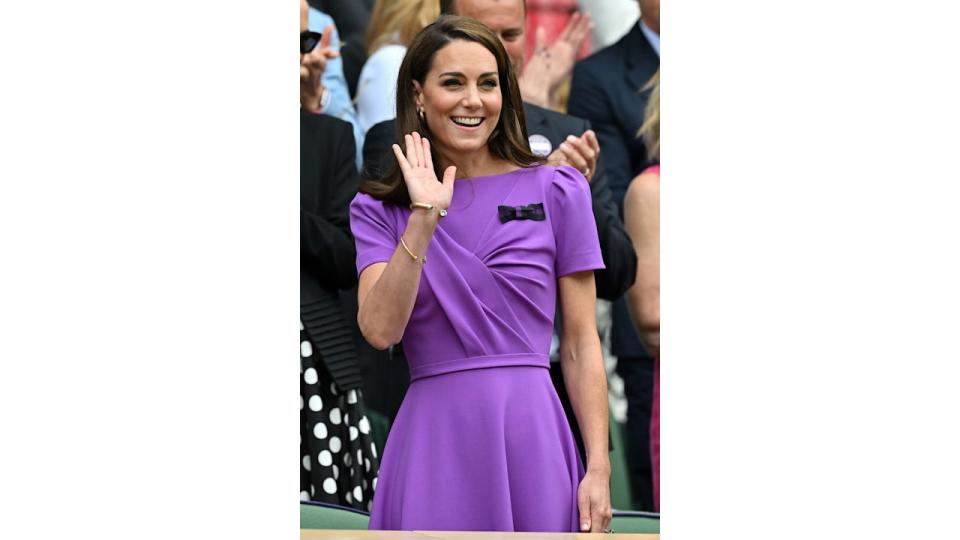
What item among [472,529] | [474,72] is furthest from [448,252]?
[472,529]

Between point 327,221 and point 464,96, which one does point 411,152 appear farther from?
point 327,221

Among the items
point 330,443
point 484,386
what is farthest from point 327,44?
point 484,386

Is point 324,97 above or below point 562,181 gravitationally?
above

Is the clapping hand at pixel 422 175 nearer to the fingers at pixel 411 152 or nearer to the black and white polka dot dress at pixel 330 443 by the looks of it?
the fingers at pixel 411 152

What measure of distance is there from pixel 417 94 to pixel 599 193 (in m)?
1.15

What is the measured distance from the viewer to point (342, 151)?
162 inches

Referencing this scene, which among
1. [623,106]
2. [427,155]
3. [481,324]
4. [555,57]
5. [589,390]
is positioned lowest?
[589,390]

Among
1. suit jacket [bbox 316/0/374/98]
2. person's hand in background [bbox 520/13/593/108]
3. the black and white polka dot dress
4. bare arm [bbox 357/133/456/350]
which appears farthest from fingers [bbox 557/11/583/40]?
bare arm [bbox 357/133/456/350]

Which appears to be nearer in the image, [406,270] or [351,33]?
[406,270]

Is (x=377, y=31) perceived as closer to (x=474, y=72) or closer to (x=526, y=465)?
(x=474, y=72)

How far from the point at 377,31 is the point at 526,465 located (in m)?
1.79

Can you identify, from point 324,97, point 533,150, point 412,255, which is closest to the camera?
point 412,255

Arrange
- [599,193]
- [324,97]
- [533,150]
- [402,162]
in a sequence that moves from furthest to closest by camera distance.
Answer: [324,97] < [599,193] < [533,150] < [402,162]

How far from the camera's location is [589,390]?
9.53 ft
